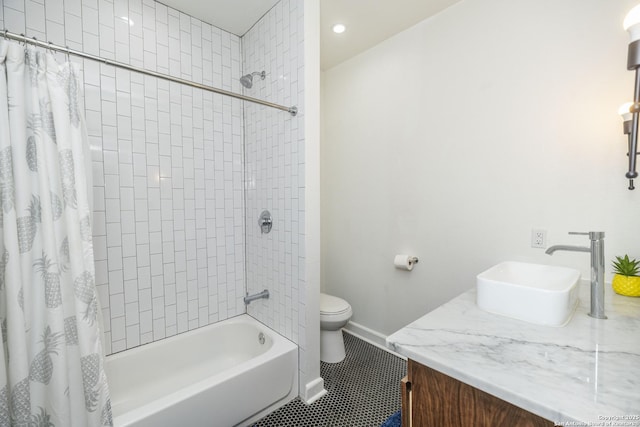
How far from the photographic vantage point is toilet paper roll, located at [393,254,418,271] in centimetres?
208

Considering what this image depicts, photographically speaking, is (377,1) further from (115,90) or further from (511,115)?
(115,90)

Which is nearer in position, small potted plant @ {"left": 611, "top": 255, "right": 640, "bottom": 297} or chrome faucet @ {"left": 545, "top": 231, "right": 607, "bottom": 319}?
chrome faucet @ {"left": 545, "top": 231, "right": 607, "bottom": 319}

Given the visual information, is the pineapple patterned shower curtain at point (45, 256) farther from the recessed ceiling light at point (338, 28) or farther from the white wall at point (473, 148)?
the white wall at point (473, 148)

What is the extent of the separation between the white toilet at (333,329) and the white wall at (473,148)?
1.37ft

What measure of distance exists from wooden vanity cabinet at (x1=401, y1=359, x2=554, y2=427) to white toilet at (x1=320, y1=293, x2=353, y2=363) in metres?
1.21

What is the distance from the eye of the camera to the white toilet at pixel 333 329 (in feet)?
6.77

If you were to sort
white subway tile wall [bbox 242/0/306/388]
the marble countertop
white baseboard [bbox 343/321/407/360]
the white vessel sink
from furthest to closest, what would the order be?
1. white baseboard [bbox 343/321/407/360]
2. white subway tile wall [bbox 242/0/306/388]
3. the white vessel sink
4. the marble countertop

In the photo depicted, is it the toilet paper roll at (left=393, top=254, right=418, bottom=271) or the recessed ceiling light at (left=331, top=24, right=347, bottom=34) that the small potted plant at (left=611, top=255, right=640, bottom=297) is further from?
the recessed ceiling light at (left=331, top=24, right=347, bottom=34)

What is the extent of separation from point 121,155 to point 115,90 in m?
0.38

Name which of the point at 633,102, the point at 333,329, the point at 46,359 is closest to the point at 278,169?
the point at 333,329

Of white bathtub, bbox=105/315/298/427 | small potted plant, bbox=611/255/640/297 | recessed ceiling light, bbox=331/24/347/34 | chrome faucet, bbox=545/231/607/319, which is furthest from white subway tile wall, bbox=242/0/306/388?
small potted plant, bbox=611/255/640/297

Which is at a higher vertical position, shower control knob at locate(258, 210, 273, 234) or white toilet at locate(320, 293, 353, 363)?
shower control knob at locate(258, 210, 273, 234)

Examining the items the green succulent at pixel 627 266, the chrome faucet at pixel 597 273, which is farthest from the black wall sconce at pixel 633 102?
the chrome faucet at pixel 597 273

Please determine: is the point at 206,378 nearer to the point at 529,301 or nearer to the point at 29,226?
the point at 29,226
